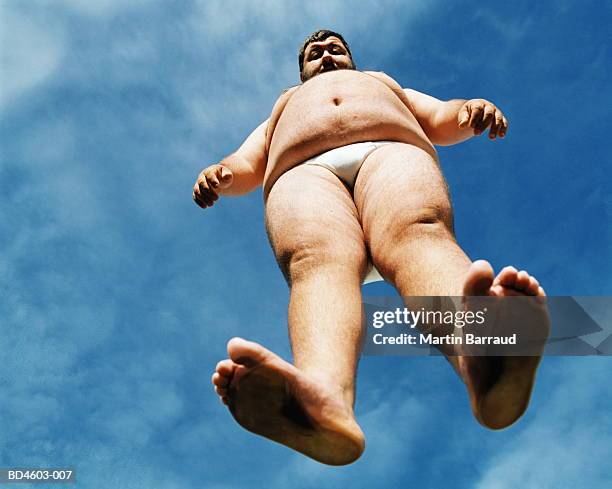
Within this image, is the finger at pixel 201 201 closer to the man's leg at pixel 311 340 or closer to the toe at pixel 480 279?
the man's leg at pixel 311 340

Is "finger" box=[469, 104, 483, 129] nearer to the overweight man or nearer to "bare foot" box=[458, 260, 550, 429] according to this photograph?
the overweight man

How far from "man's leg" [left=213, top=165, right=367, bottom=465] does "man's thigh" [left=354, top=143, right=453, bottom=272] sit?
76 mm

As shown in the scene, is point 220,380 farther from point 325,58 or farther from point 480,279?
point 325,58

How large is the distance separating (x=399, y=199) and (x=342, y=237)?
0.26 m

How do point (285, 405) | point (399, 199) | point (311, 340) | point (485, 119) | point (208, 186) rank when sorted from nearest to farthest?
point (285, 405)
point (311, 340)
point (399, 199)
point (485, 119)
point (208, 186)

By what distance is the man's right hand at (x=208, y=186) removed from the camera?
3.17 meters

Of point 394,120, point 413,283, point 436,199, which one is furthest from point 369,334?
point 394,120

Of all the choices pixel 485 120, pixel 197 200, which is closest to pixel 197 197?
pixel 197 200

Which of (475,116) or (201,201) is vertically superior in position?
(475,116)

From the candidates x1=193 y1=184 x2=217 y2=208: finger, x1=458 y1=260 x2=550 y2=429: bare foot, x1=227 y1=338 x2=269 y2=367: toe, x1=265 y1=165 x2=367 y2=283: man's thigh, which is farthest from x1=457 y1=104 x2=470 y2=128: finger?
x1=227 y1=338 x2=269 y2=367: toe

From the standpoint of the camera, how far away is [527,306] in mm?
1717

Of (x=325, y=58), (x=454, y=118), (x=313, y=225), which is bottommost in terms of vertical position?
(x=313, y=225)

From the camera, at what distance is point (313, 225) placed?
8.42 ft

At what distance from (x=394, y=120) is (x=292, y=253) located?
957 mm
